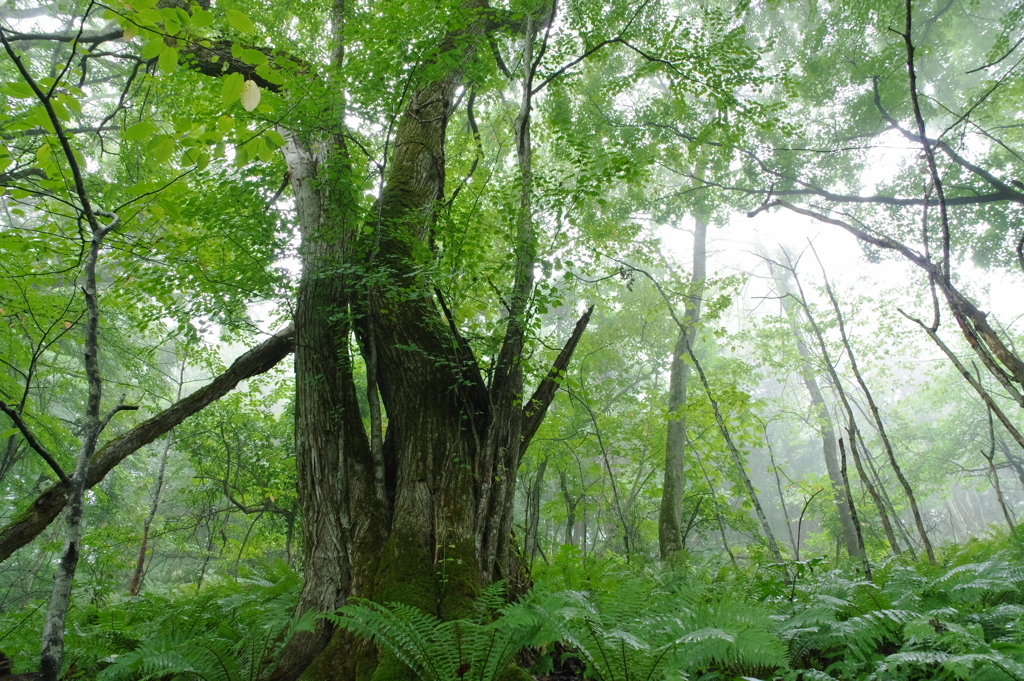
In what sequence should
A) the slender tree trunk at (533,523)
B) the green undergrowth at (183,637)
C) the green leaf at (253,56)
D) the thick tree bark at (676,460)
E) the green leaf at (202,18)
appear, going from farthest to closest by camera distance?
the thick tree bark at (676,460), the slender tree trunk at (533,523), the green undergrowth at (183,637), the green leaf at (253,56), the green leaf at (202,18)

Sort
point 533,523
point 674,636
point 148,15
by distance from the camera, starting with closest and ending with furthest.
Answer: point 148,15
point 674,636
point 533,523

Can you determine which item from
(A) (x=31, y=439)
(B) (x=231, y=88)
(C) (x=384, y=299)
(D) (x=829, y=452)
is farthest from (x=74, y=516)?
(D) (x=829, y=452)

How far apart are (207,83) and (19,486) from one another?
9548 mm

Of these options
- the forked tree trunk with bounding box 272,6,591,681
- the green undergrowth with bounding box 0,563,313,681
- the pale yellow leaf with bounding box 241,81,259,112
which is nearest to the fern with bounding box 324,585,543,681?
the green undergrowth with bounding box 0,563,313,681

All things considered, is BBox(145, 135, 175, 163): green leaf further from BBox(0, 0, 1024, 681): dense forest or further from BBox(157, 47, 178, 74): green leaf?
BBox(157, 47, 178, 74): green leaf

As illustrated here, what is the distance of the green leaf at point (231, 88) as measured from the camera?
1.66 meters

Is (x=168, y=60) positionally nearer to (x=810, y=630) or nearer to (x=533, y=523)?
(x=810, y=630)

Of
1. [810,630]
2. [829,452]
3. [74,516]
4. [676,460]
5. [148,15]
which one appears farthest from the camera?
[829,452]

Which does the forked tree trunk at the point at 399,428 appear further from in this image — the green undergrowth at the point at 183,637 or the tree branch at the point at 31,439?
the tree branch at the point at 31,439

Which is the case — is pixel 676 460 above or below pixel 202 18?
below

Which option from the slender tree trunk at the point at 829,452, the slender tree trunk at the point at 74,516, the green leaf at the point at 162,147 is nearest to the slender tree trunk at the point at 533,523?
the slender tree trunk at the point at 74,516

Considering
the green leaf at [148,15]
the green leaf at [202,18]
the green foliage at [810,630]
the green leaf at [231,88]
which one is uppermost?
the green leaf at [148,15]

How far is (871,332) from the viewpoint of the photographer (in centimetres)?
1416

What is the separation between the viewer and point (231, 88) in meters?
1.70
